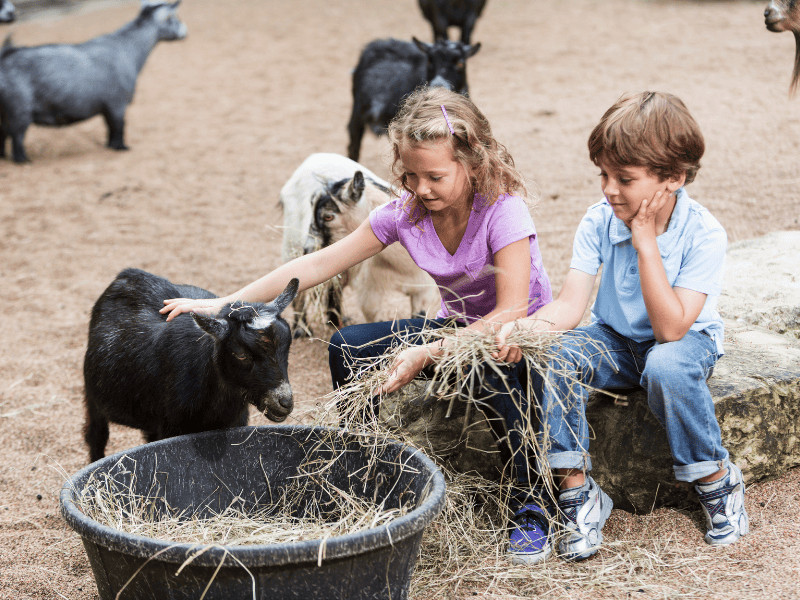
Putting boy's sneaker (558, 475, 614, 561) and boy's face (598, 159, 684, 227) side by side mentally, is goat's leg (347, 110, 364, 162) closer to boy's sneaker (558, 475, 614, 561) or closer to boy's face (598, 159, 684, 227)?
boy's face (598, 159, 684, 227)

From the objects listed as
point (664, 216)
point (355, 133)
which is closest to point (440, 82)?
point (355, 133)

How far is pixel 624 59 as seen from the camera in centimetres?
1110

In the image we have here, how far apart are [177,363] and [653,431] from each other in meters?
1.54

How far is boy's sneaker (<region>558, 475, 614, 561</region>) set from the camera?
8.81 ft

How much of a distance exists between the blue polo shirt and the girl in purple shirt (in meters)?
0.19

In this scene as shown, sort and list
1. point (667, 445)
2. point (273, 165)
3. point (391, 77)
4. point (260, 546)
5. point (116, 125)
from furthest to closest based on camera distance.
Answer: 1. point (116, 125)
2. point (273, 165)
3. point (391, 77)
4. point (667, 445)
5. point (260, 546)

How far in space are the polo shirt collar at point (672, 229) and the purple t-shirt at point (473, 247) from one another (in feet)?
0.88

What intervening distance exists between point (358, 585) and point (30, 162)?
852 cm

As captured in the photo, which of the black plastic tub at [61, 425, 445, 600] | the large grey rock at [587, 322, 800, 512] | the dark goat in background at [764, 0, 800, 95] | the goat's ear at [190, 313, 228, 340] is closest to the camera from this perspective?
the black plastic tub at [61, 425, 445, 600]

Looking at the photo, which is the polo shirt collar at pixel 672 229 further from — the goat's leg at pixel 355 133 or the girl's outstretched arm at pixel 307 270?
the goat's leg at pixel 355 133

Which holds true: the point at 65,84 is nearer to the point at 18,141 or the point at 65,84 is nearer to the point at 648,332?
the point at 18,141

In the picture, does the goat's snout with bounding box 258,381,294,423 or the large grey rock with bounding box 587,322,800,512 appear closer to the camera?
the goat's snout with bounding box 258,381,294,423

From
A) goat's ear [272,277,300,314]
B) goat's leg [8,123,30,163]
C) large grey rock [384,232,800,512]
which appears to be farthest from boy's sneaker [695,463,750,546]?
goat's leg [8,123,30,163]

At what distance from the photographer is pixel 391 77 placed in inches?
313
